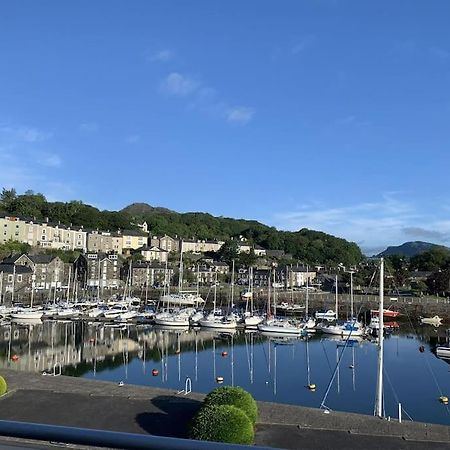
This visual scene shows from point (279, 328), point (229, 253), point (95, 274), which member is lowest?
point (279, 328)

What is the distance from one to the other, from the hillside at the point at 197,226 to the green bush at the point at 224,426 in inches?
3528

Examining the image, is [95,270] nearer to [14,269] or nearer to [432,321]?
[14,269]

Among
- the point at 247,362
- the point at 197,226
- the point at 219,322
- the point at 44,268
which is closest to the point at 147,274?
the point at 44,268

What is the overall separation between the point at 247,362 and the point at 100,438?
1298 inches

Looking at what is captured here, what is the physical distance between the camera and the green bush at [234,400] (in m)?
13.6

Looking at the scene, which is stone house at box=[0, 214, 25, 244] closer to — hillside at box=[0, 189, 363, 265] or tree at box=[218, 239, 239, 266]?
hillside at box=[0, 189, 363, 265]

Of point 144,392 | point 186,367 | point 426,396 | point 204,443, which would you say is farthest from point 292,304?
point 204,443

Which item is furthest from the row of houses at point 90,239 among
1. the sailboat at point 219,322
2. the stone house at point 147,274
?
the sailboat at point 219,322

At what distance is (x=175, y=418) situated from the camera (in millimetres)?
15516

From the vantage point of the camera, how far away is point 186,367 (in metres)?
32.2

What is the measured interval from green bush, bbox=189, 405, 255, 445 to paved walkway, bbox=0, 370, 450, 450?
0.93 meters

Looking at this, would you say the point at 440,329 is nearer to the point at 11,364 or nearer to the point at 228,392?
the point at 11,364

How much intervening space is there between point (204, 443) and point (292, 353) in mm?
37096

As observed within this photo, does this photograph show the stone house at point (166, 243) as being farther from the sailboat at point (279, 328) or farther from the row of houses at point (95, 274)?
the sailboat at point (279, 328)
